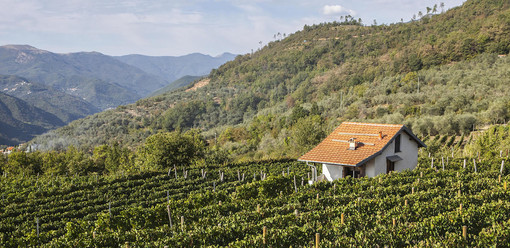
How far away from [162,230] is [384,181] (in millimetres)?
11259

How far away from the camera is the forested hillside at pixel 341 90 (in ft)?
178

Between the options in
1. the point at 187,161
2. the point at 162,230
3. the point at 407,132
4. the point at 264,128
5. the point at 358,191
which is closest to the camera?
the point at 162,230

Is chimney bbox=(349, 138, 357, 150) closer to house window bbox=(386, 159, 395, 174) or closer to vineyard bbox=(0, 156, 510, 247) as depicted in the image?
house window bbox=(386, 159, 395, 174)

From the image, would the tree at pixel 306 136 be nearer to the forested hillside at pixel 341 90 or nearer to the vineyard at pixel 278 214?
the forested hillside at pixel 341 90

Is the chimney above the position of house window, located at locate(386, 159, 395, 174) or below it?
above

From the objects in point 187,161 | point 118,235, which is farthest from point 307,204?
point 187,161

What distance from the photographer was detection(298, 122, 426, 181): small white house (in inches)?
874

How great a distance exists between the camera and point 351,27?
15225cm

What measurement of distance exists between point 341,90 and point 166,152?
62.1m

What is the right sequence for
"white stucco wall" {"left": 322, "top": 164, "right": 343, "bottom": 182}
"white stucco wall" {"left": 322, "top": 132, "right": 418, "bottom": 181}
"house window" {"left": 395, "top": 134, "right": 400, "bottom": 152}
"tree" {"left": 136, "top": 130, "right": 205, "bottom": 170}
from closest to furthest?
"white stucco wall" {"left": 322, "top": 132, "right": 418, "bottom": 181}, "white stucco wall" {"left": 322, "top": 164, "right": 343, "bottom": 182}, "house window" {"left": 395, "top": 134, "right": 400, "bottom": 152}, "tree" {"left": 136, "top": 130, "right": 205, "bottom": 170}

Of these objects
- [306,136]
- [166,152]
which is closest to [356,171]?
[166,152]

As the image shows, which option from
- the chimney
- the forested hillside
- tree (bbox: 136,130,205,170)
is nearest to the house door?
the chimney

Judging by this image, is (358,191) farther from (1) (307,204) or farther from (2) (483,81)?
(2) (483,81)

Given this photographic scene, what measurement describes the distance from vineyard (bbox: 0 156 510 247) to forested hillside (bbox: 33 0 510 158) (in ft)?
86.7
